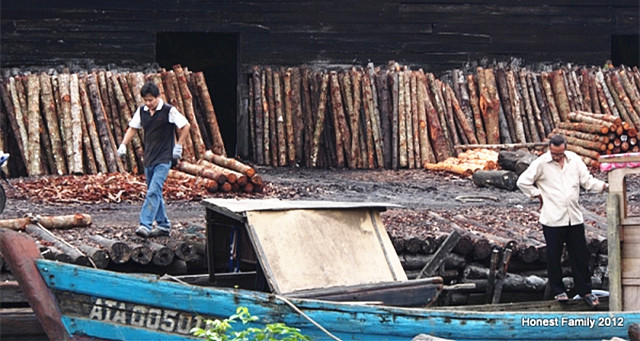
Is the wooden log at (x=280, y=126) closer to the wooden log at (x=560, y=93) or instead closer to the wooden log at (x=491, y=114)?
the wooden log at (x=491, y=114)

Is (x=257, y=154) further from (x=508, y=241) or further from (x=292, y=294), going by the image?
(x=292, y=294)

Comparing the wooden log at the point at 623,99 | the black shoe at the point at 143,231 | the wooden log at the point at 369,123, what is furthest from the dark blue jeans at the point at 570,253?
the wooden log at the point at 623,99

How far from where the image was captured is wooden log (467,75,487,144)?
2161 centimetres

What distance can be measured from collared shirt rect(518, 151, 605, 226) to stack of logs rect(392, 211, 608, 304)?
1560mm

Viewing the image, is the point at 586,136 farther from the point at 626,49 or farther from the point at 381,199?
the point at 626,49

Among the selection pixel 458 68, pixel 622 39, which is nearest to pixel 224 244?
pixel 458 68

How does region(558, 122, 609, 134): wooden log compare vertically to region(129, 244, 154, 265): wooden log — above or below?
above

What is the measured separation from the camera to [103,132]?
18.4 meters

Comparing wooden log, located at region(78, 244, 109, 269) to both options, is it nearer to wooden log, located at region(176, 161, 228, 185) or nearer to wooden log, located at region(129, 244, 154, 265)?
wooden log, located at region(129, 244, 154, 265)

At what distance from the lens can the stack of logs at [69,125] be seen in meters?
18.1

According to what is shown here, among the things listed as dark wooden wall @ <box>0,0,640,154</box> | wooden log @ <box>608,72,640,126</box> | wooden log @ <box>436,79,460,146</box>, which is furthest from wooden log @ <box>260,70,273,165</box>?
wooden log @ <box>608,72,640,126</box>

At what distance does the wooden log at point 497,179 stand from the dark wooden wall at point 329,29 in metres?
5.14

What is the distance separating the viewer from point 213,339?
25.9 feet

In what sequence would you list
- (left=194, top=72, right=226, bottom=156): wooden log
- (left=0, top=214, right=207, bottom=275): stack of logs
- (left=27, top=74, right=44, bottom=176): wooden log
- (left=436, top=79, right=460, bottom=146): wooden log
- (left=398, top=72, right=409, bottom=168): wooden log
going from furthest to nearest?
(left=436, top=79, right=460, bottom=146): wooden log → (left=398, top=72, right=409, bottom=168): wooden log → (left=194, top=72, right=226, bottom=156): wooden log → (left=27, top=74, right=44, bottom=176): wooden log → (left=0, top=214, right=207, bottom=275): stack of logs
